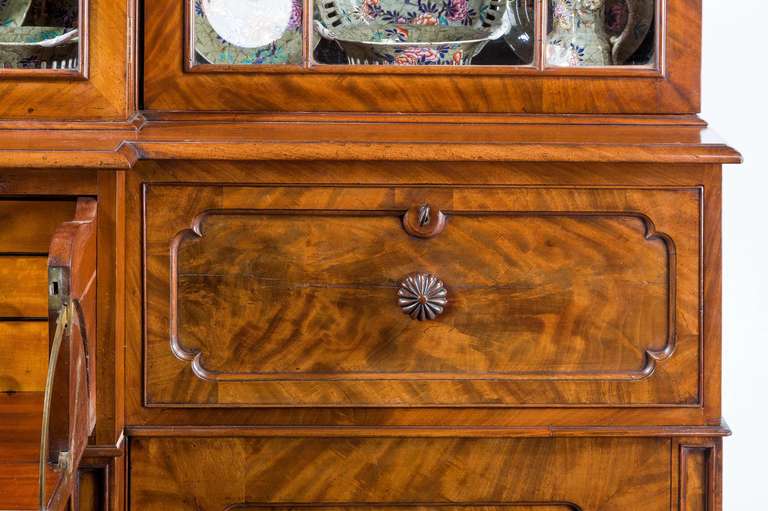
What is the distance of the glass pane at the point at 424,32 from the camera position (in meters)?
1.19

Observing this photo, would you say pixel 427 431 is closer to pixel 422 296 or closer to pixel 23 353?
pixel 422 296

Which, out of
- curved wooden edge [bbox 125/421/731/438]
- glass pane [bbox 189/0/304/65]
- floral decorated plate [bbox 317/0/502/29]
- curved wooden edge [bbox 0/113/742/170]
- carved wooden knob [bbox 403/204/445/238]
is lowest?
curved wooden edge [bbox 125/421/731/438]

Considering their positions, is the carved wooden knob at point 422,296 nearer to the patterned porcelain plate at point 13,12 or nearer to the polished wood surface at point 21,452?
the polished wood surface at point 21,452

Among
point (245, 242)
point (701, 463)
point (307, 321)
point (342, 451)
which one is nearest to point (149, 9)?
point (245, 242)

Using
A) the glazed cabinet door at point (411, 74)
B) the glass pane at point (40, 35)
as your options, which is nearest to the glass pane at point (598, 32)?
the glazed cabinet door at point (411, 74)

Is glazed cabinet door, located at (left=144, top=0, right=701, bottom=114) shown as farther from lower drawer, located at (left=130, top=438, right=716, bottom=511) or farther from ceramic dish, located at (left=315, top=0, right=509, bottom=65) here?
lower drawer, located at (left=130, top=438, right=716, bottom=511)

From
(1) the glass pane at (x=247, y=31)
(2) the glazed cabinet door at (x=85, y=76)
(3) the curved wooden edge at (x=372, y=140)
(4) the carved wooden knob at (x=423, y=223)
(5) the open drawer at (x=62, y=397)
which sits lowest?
(5) the open drawer at (x=62, y=397)

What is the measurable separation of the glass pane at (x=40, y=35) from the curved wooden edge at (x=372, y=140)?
80 millimetres

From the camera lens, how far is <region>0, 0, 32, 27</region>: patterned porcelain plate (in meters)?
1.19

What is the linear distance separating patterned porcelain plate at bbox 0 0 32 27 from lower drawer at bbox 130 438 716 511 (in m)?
0.46

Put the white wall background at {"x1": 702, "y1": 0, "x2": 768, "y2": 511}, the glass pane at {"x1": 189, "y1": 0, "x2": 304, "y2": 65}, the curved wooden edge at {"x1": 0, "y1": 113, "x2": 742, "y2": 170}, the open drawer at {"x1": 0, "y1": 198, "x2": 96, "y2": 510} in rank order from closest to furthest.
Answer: the open drawer at {"x1": 0, "y1": 198, "x2": 96, "y2": 510} < the curved wooden edge at {"x1": 0, "y1": 113, "x2": 742, "y2": 170} < the glass pane at {"x1": 189, "y1": 0, "x2": 304, "y2": 65} < the white wall background at {"x1": 702, "y1": 0, "x2": 768, "y2": 511}

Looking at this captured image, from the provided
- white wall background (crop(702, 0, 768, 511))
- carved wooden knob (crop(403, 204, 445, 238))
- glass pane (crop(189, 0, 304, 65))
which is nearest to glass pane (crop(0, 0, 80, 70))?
glass pane (crop(189, 0, 304, 65))

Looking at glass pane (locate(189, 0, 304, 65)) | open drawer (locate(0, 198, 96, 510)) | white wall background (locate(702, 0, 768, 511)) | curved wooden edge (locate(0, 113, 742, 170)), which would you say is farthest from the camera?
white wall background (locate(702, 0, 768, 511))

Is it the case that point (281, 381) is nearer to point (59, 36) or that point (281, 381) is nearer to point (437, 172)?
point (437, 172)
